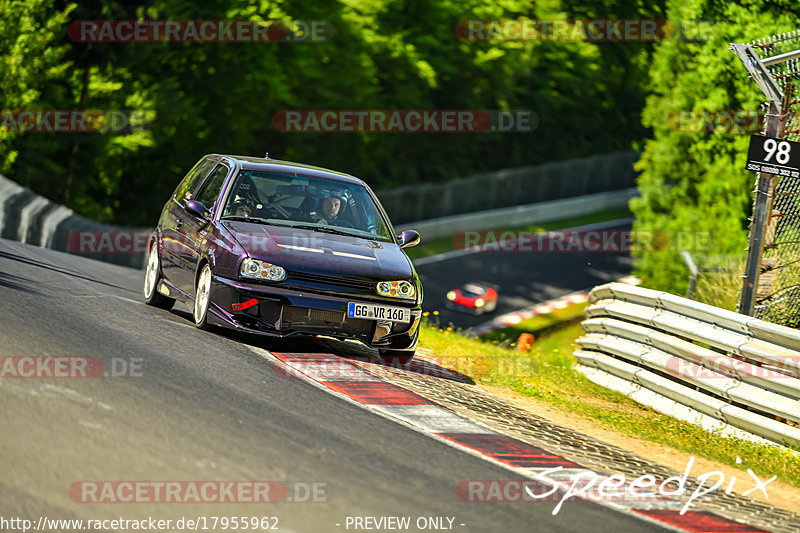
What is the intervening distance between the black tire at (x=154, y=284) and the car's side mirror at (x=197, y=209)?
1262 millimetres

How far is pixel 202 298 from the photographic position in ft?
32.0

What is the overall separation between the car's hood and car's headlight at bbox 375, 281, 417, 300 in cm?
7

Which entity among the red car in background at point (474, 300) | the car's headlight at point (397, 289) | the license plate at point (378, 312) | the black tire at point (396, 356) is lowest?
the red car in background at point (474, 300)

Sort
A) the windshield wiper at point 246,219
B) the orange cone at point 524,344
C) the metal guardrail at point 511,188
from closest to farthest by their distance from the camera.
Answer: the windshield wiper at point 246,219, the orange cone at point 524,344, the metal guardrail at point 511,188

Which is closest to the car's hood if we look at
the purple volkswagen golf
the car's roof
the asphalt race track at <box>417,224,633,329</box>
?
the purple volkswagen golf

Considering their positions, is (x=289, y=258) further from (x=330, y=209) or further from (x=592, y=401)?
(x=592, y=401)

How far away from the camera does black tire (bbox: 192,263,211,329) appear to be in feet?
31.3

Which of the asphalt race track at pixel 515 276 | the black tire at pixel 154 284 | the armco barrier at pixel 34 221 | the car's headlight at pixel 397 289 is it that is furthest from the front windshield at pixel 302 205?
the asphalt race track at pixel 515 276

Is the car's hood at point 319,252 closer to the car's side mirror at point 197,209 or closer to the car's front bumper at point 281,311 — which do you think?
the car's front bumper at point 281,311

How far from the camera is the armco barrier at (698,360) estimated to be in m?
8.78

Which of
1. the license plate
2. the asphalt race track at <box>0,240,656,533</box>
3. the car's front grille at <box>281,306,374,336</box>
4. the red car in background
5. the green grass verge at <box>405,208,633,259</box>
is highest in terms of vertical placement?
the license plate

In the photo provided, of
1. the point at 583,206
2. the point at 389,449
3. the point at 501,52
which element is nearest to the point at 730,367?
the point at 389,449

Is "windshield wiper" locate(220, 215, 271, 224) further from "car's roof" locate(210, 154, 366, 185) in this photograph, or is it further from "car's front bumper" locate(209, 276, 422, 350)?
"car's front bumper" locate(209, 276, 422, 350)

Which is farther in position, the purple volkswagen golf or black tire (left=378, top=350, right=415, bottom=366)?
black tire (left=378, top=350, right=415, bottom=366)
